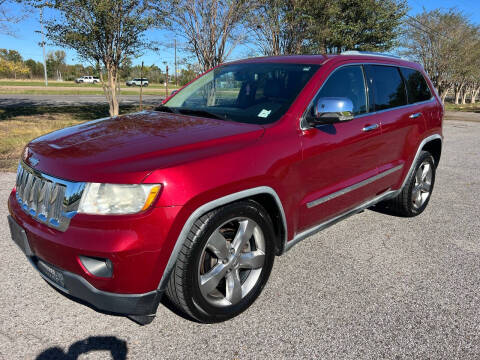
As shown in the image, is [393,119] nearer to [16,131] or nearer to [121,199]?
[121,199]

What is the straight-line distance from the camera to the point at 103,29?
10523mm

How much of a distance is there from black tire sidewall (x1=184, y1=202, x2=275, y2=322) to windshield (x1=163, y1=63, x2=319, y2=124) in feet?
2.43

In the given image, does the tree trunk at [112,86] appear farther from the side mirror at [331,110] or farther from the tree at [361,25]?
the side mirror at [331,110]

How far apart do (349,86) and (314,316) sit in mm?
2046

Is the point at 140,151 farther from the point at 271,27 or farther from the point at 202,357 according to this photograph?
the point at 271,27

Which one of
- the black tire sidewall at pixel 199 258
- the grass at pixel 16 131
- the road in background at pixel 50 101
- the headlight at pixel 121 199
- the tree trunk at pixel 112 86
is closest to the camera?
the headlight at pixel 121 199

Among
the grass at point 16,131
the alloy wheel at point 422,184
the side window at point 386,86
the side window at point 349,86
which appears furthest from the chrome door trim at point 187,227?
the grass at point 16,131

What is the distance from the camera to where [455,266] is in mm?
3445

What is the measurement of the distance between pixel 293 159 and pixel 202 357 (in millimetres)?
1445

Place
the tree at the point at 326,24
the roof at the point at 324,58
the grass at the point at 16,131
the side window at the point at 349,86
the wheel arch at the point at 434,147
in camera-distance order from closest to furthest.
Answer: the side window at the point at 349,86 < the roof at the point at 324,58 < the wheel arch at the point at 434,147 < the grass at the point at 16,131 < the tree at the point at 326,24

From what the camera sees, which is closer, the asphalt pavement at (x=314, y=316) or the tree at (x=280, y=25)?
the asphalt pavement at (x=314, y=316)

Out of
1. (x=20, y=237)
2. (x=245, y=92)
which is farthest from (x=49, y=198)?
(x=245, y=92)

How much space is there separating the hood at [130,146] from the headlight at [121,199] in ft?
0.15

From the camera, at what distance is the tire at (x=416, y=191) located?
14.4ft
